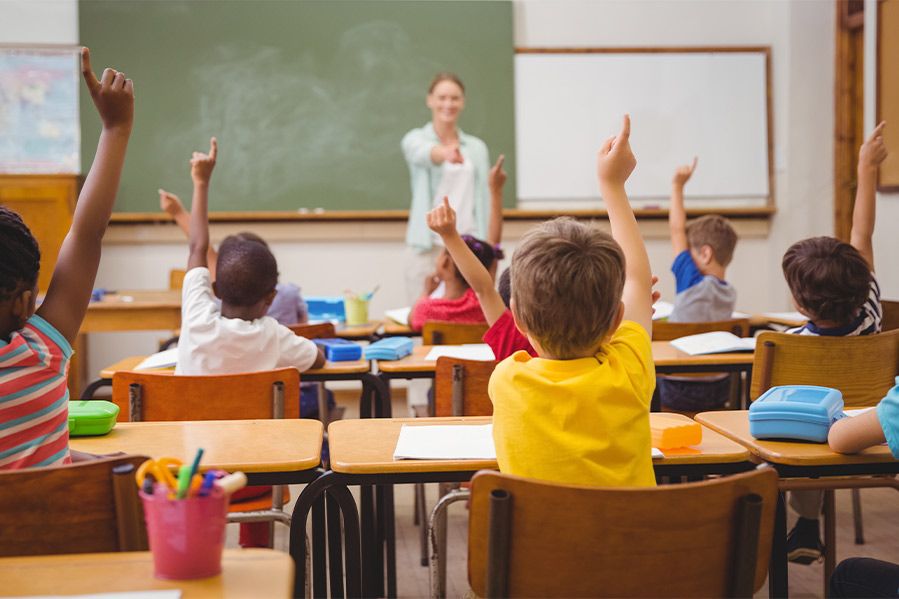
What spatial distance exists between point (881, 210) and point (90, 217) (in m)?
4.81

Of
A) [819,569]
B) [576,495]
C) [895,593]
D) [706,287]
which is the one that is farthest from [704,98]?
[576,495]

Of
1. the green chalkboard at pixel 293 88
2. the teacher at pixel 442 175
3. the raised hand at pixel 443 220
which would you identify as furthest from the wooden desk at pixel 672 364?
the green chalkboard at pixel 293 88

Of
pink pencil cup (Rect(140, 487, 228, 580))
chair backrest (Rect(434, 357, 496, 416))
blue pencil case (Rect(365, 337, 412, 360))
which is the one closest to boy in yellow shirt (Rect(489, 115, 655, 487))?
pink pencil cup (Rect(140, 487, 228, 580))

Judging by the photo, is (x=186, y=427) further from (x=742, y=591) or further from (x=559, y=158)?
(x=559, y=158)

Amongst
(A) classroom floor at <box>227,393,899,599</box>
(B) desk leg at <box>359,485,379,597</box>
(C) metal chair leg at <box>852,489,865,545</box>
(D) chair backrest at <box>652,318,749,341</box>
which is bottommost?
(A) classroom floor at <box>227,393,899,599</box>

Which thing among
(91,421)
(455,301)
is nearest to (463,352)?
(455,301)

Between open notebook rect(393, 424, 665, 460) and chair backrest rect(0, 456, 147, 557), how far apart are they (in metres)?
0.56

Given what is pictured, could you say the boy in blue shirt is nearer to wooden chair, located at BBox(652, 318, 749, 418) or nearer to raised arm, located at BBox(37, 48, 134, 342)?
wooden chair, located at BBox(652, 318, 749, 418)

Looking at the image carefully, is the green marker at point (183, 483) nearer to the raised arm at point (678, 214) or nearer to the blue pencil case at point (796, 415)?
the blue pencil case at point (796, 415)

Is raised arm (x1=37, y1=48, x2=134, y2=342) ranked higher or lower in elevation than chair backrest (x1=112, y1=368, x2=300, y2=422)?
higher

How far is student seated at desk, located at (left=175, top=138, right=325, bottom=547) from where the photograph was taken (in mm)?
2707

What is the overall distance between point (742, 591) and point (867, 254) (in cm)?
218

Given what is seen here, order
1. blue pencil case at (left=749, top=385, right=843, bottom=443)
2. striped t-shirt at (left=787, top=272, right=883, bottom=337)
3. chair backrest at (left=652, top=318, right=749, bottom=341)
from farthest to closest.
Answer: chair backrest at (left=652, top=318, right=749, bottom=341) < striped t-shirt at (left=787, top=272, right=883, bottom=337) < blue pencil case at (left=749, top=385, right=843, bottom=443)

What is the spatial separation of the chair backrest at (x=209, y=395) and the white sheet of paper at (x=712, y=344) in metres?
1.36
